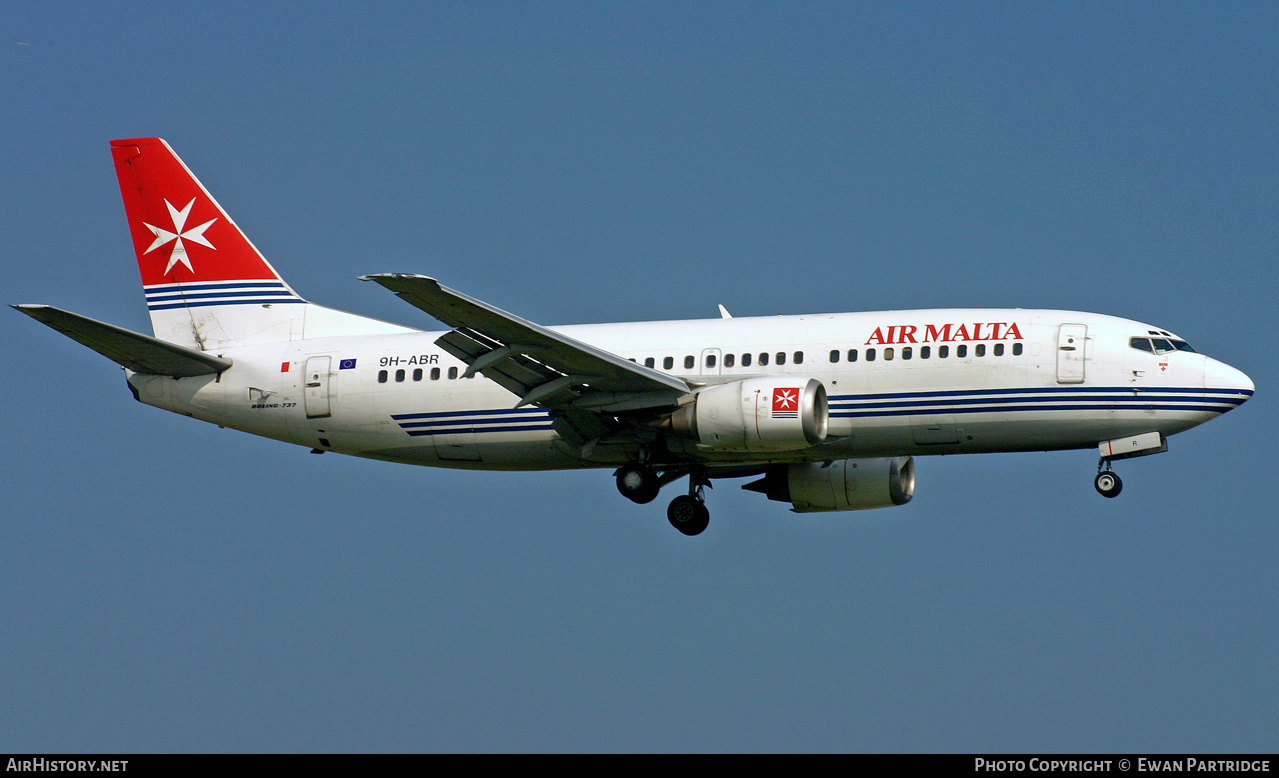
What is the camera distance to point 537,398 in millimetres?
34719

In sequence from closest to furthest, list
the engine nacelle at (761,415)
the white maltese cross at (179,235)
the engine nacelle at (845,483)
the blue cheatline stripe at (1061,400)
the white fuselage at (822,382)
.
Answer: the engine nacelle at (761,415)
the blue cheatline stripe at (1061,400)
the white fuselage at (822,382)
the engine nacelle at (845,483)
the white maltese cross at (179,235)

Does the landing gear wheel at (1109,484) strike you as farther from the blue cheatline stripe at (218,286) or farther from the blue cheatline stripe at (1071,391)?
the blue cheatline stripe at (218,286)

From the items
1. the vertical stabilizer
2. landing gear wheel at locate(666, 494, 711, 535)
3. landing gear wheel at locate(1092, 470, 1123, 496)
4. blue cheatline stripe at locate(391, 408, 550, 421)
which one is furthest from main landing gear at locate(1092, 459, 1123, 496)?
the vertical stabilizer

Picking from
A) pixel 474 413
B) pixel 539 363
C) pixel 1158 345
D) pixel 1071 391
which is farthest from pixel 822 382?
pixel 474 413

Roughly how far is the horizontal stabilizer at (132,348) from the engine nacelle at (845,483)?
13874mm

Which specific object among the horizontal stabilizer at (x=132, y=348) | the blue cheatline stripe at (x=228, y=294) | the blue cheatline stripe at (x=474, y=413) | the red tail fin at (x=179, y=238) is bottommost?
Answer: the blue cheatline stripe at (x=474, y=413)

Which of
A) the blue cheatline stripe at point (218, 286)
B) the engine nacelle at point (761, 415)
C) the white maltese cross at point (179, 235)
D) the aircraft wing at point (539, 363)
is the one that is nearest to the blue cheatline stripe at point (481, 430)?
the aircraft wing at point (539, 363)

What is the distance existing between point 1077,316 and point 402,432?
1540cm

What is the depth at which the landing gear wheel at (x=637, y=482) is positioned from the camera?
36.5 m

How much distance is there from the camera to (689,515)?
37.8 meters

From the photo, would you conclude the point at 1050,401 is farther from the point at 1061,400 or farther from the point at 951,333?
the point at 951,333

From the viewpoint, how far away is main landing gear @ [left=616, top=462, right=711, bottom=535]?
36.6 meters

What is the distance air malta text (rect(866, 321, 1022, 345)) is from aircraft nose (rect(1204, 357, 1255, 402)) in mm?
3930

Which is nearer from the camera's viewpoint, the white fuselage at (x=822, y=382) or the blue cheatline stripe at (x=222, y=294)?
the white fuselage at (x=822, y=382)
